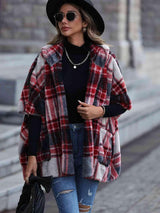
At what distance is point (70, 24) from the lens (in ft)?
11.7

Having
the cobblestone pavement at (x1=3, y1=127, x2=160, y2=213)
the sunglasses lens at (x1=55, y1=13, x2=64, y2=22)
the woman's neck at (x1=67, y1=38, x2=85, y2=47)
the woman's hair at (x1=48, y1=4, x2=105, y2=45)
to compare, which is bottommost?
the cobblestone pavement at (x1=3, y1=127, x2=160, y2=213)

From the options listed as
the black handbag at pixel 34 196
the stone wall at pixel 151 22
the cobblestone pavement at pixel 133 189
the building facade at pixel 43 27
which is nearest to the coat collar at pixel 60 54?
the black handbag at pixel 34 196

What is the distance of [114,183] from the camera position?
6.72 metres

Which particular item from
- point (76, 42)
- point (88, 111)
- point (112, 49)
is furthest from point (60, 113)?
point (112, 49)

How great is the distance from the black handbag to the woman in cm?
7

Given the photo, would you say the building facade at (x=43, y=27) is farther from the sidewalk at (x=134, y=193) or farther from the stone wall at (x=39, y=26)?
the sidewalk at (x=134, y=193)

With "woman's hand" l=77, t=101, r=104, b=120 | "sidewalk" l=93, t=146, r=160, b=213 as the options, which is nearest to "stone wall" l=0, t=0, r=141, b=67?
"sidewalk" l=93, t=146, r=160, b=213

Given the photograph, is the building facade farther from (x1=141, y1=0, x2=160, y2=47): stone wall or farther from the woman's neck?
the woman's neck

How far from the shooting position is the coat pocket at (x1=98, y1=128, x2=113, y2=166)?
353 centimetres

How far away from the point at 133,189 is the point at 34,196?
3.21 metres

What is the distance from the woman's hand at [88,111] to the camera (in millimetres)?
3398

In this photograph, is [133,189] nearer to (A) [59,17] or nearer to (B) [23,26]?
(A) [59,17]

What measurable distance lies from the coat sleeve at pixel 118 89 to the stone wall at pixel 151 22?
55.0 feet

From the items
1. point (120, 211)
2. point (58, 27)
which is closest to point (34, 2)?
point (120, 211)
